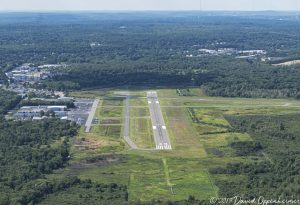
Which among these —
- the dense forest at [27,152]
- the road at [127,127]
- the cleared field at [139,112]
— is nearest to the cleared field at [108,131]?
the road at [127,127]

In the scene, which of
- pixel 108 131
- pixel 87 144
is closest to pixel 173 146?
pixel 87 144

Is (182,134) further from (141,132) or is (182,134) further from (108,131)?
(108,131)

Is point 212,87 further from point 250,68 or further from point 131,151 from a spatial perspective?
point 131,151

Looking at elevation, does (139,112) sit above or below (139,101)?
above

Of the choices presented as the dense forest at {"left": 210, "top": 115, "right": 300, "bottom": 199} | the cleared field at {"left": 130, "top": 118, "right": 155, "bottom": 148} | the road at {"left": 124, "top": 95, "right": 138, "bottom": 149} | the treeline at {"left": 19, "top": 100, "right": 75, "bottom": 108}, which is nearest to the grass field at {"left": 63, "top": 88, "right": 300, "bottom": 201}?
the cleared field at {"left": 130, "top": 118, "right": 155, "bottom": 148}

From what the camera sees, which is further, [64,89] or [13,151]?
[64,89]

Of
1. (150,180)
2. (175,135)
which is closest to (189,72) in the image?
(175,135)
